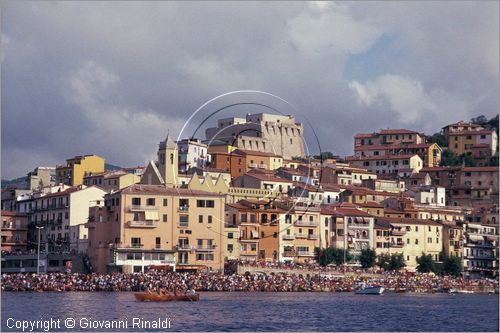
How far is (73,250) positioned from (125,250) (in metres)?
7.40

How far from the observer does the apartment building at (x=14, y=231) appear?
9931 centimetres

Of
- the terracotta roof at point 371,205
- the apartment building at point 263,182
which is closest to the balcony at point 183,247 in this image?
the apartment building at point 263,182

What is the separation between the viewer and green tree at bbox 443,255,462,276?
4254 inches

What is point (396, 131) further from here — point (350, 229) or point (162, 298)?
point (162, 298)

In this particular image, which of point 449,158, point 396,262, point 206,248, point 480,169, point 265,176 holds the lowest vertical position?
point 396,262

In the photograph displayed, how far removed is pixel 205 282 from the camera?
3231 inches

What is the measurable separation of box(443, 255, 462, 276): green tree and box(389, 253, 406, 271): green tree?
5402mm

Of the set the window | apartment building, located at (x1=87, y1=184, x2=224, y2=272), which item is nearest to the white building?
apartment building, located at (x1=87, y1=184, x2=224, y2=272)

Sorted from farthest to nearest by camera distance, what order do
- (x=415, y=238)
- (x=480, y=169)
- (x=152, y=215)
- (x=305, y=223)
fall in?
(x=480, y=169) < (x=415, y=238) < (x=305, y=223) < (x=152, y=215)

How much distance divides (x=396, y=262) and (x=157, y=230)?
24588 millimetres

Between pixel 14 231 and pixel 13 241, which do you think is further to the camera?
pixel 14 231

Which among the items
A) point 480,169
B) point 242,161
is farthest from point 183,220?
point 480,169

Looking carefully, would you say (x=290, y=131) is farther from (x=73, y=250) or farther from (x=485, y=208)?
(x=73, y=250)

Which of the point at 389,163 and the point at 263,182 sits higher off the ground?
the point at 389,163
